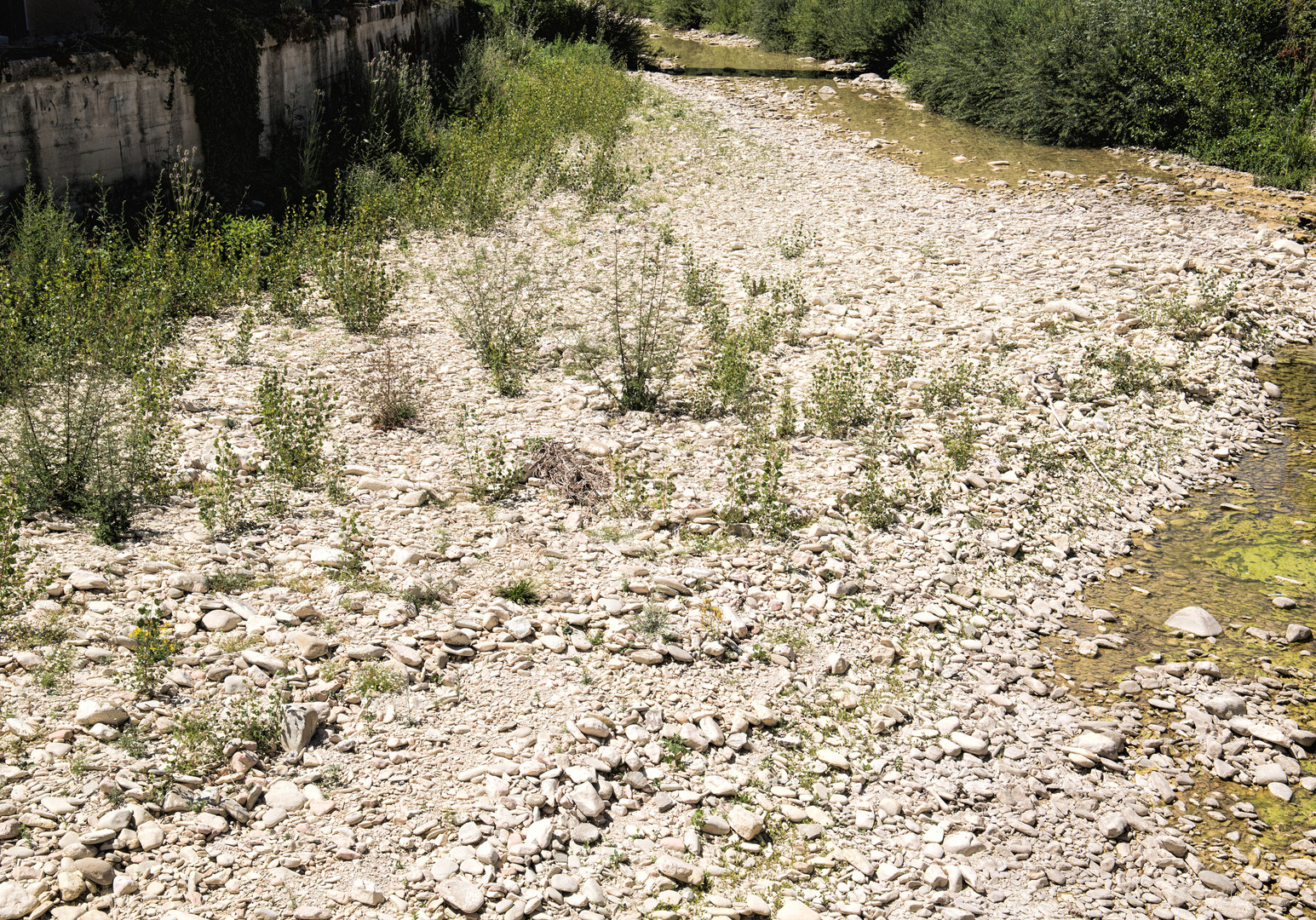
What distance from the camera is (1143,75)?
1579 cm

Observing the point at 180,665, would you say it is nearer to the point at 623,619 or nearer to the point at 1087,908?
the point at 623,619

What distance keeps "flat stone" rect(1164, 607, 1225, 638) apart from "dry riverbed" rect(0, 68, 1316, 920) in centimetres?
24

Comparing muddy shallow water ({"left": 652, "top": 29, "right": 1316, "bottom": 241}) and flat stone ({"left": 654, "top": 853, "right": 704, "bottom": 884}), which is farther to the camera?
muddy shallow water ({"left": 652, "top": 29, "right": 1316, "bottom": 241})

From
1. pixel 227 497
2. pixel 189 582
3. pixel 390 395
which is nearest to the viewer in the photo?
pixel 189 582

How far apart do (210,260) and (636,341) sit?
149 inches

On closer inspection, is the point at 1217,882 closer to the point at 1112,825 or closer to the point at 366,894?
the point at 1112,825

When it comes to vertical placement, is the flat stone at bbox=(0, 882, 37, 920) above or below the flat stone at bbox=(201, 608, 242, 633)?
below

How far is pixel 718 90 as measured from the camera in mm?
22672

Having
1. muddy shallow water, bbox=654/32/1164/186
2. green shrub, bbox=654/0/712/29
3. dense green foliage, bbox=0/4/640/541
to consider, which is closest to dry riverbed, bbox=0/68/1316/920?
dense green foliage, bbox=0/4/640/541

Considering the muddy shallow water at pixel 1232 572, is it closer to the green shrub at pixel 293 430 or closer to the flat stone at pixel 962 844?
the flat stone at pixel 962 844

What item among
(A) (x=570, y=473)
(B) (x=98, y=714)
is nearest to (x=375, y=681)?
(B) (x=98, y=714)

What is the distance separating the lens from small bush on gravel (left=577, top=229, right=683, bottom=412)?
733 cm

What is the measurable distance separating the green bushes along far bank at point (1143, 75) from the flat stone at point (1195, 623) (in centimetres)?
1065

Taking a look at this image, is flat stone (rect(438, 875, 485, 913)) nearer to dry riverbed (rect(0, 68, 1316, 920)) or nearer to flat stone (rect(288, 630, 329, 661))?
dry riverbed (rect(0, 68, 1316, 920))
